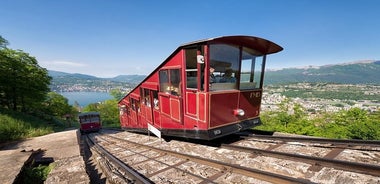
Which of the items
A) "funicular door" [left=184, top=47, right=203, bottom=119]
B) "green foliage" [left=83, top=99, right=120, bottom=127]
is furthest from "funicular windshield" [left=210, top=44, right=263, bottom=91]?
"green foliage" [left=83, top=99, right=120, bottom=127]

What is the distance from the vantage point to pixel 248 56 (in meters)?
6.52

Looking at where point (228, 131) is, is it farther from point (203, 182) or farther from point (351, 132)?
point (351, 132)

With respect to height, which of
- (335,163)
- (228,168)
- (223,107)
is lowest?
(228,168)

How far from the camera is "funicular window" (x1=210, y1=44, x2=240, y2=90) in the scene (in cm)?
565

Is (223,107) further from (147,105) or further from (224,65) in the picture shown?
(147,105)

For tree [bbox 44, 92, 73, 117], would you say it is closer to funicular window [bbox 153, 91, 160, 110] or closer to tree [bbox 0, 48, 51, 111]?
tree [bbox 0, 48, 51, 111]

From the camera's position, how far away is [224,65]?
19.9 ft

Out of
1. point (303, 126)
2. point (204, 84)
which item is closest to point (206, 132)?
point (204, 84)

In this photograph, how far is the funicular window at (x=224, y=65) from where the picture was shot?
565 centimetres

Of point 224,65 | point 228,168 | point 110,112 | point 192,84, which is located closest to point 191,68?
point 192,84

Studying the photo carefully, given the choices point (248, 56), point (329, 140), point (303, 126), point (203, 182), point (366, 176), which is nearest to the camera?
point (366, 176)

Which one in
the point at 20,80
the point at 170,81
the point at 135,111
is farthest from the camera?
the point at 20,80

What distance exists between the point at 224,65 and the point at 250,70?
128cm

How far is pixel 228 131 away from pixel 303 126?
408 inches
